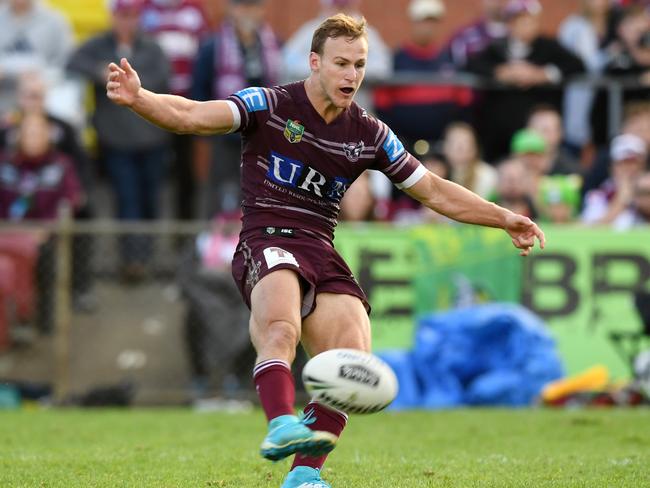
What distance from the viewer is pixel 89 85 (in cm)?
1587

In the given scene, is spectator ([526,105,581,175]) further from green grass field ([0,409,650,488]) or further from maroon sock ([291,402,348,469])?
maroon sock ([291,402,348,469])

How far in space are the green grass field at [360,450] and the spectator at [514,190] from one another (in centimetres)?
269

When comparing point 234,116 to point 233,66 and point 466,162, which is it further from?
point 233,66

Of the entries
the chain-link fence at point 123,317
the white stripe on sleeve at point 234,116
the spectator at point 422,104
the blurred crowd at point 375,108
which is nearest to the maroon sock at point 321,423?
the white stripe on sleeve at point 234,116

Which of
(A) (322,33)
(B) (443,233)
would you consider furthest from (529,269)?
(A) (322,33)

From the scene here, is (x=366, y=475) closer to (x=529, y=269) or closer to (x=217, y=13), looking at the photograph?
(x=529, y=269)

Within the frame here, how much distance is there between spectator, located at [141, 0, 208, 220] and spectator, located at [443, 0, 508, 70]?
3052 millimetres

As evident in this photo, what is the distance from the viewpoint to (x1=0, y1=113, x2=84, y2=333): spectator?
1414 centimetres

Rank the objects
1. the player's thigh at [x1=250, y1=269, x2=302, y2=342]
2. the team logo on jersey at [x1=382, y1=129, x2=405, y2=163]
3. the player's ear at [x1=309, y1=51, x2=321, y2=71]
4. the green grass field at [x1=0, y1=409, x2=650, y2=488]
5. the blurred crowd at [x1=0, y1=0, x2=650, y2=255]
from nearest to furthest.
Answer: the player's thigh at [x1=250, y1=269, x2=302, y2=342]
the player's ear at [x1=309, y1=51, x2=321, y2=71]
the team logo on jersey at [x1=382, y1=129, x2=405, y2=163]
the green grass field at [x1=0, y1=409, x2=650, y2=488]
the blurred crowd at [x1=0, y1=0, x2=650, y2=255]

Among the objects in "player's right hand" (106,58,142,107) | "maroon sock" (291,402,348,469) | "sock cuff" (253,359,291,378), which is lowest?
"maroon sock" (291,402,348,469)

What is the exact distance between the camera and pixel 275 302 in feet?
21.3

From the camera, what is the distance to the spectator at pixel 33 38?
1529 cm

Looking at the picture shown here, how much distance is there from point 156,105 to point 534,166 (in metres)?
8.43

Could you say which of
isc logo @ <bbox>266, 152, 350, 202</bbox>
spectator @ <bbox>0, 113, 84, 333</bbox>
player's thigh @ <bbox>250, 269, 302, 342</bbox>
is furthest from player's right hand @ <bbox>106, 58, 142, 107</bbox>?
spectator @ <bbox>0, 113, 84, 333</bbox>
